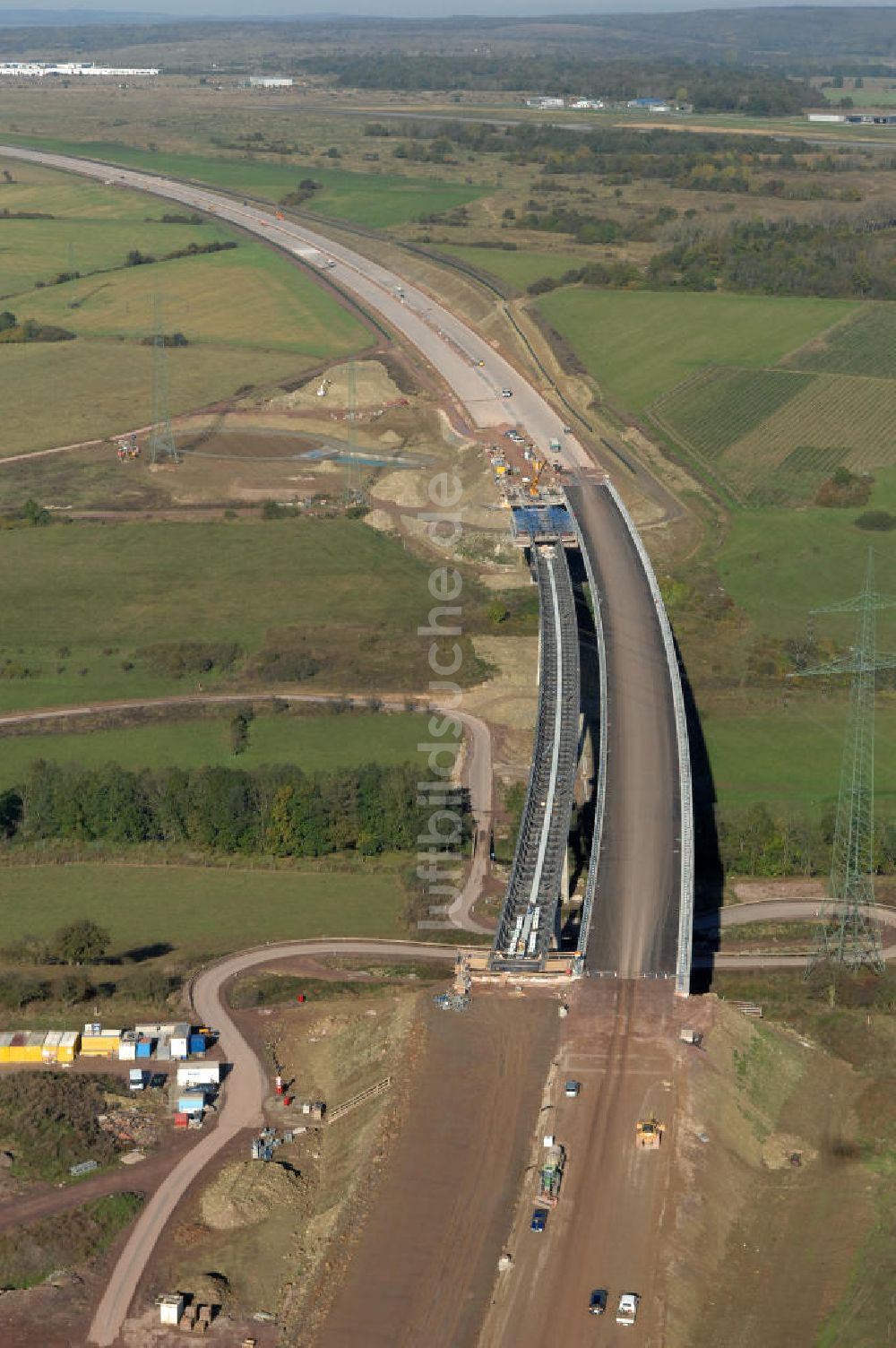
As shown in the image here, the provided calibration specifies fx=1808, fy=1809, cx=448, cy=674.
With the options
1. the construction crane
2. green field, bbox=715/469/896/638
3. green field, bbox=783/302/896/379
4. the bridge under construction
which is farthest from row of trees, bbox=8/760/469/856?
green field, bbox=783/302/896/379

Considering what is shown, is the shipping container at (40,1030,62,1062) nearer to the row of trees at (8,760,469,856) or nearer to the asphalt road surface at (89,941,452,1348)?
the asphalt road surface at (89,941,452,1348)

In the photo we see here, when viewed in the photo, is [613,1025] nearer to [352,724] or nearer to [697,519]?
[352,724]

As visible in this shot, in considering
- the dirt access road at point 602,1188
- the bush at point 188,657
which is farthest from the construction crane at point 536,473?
the dirt access road at point 602,1188

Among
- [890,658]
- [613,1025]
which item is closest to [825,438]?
[890,658]

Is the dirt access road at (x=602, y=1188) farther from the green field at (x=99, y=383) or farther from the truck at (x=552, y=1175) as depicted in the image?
the green field at (x=99, y=383)

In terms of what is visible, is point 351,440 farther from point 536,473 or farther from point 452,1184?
point 452,1184
